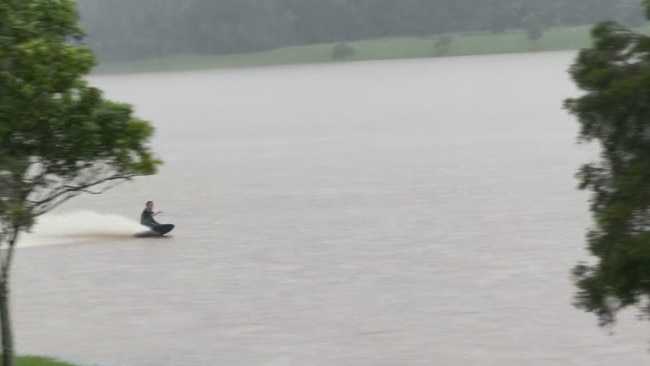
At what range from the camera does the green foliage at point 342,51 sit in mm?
132000

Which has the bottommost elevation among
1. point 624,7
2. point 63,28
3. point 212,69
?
point 212,69

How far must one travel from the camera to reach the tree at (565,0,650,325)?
42.5ft

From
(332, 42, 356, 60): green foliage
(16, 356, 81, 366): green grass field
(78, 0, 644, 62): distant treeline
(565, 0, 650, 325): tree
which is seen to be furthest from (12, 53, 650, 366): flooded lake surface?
(78, 0, 644, 62): distant treeline

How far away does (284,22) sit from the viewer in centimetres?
13075

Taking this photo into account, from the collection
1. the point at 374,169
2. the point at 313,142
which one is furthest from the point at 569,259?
the point at 313,142

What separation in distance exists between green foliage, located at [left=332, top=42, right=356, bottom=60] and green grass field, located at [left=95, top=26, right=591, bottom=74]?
3.44 ft

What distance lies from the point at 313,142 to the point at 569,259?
1595 inches

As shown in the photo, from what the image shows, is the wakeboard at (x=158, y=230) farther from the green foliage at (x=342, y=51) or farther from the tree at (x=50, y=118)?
the green foliage at (x=342, y=51)

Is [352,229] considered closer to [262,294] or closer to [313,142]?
[262,294]

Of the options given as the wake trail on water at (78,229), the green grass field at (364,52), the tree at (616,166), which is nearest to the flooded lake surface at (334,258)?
the wake trail on water at (78,229)

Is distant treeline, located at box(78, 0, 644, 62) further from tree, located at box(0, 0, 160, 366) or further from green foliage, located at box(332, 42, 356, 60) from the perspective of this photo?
tree, located at box(0, 0, 160, 366)

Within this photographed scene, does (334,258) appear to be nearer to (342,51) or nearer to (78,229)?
(78,229)

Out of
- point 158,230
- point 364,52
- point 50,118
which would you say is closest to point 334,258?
point 158,230

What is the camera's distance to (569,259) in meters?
33.0
